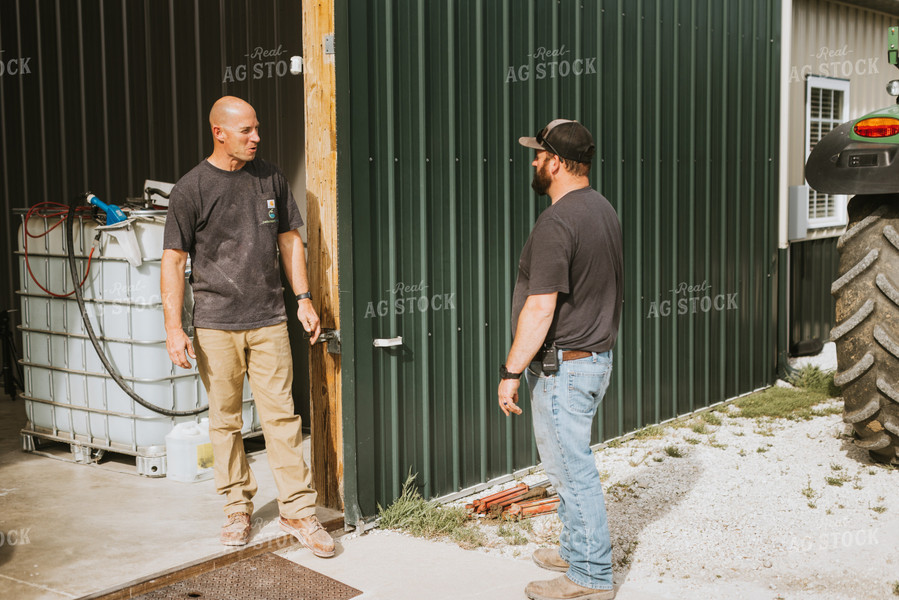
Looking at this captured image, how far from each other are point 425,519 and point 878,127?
3.67 meters

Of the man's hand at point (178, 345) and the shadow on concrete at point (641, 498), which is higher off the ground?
the man's hand at point (178, 345)

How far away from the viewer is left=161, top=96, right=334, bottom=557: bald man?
454 cm

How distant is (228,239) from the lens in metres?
4.62

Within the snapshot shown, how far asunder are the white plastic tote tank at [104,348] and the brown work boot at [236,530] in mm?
1350

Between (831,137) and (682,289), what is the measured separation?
158 cm

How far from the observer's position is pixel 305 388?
7.13 meters

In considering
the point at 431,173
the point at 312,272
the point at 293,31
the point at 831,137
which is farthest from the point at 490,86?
the point at 831,137

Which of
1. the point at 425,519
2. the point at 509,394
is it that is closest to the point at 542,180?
the point at 509,394

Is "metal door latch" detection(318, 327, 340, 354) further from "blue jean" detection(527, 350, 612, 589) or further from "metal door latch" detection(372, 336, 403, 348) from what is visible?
"blue jean" detection(527, 350, 612, 589)

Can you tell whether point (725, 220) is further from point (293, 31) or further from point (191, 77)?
point (191, 77)

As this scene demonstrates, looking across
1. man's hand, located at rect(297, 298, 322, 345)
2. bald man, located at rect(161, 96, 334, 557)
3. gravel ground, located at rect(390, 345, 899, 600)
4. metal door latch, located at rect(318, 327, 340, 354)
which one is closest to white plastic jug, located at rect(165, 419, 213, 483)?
bald man, located at rect(161, 96, 334, 557)

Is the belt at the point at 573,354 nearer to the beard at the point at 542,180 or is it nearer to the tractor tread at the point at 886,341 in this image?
the beard at the point at 542,180

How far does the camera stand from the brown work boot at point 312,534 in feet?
15.1

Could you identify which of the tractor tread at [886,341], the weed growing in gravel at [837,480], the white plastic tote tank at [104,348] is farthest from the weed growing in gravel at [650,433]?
the white plastic tote tank at [104,348]
